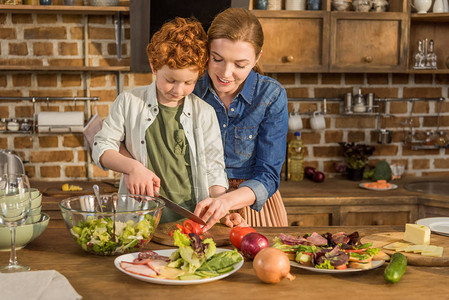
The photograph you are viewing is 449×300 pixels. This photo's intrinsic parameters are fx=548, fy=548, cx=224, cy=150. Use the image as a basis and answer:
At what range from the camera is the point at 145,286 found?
46.6 inches

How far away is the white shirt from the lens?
5.72ft

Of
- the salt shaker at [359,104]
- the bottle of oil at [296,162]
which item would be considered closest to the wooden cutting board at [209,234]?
the bottle of oil at [296,162]

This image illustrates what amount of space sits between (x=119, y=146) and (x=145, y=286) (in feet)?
2.22

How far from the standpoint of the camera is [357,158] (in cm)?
328

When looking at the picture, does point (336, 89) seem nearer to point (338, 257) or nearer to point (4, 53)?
point (4, 53)

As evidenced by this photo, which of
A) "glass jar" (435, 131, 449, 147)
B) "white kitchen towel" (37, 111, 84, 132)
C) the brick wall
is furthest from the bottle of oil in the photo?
"white kitchen towel" (37, 111, 84, 132)

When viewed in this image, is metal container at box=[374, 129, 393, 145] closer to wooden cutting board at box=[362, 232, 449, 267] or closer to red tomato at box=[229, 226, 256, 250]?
wooden cutting board at box=[362, 232, 449, 267]

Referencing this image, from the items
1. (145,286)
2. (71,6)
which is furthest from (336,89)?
(145,286)

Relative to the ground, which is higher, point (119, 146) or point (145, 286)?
point (119, 146)

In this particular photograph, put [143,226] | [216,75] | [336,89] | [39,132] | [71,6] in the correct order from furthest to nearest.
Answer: [336,89] → [39,132] → [71,6] → [216,75] → [143,226]

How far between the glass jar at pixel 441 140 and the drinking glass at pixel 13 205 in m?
2.84

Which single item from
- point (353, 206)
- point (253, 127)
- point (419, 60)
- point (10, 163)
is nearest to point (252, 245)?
point (253, 127)

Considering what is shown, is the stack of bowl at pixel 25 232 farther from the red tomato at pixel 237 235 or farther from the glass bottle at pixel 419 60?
the glass bottle at pixel 419 60

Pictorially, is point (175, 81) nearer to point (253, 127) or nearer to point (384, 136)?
point (253, 127)
